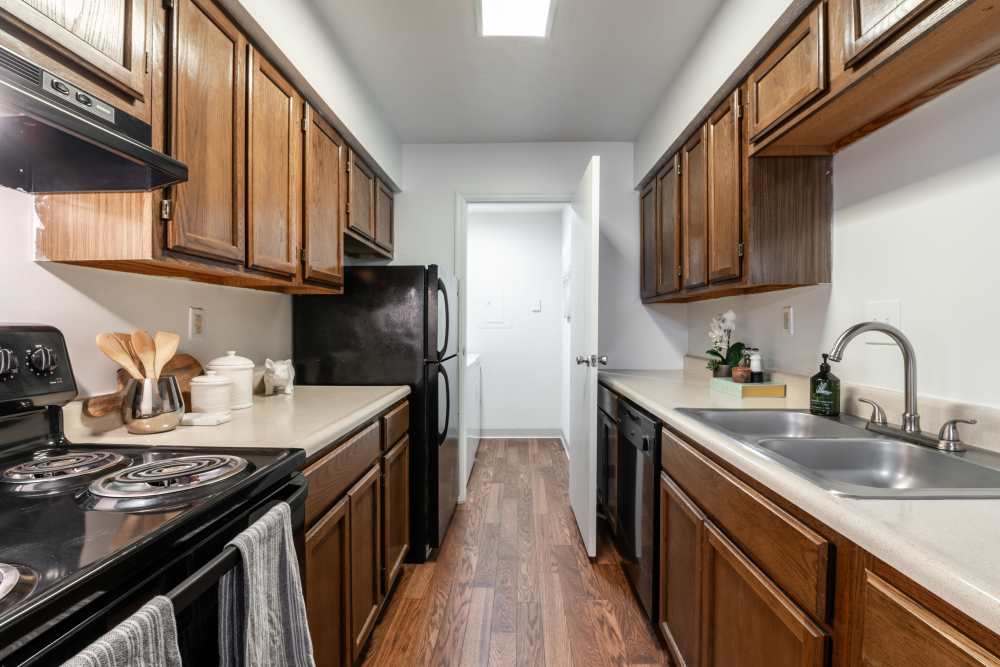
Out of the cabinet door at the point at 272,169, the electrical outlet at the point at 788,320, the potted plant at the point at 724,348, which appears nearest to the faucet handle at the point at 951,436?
Result: the electrical outlet at the point at 788,320

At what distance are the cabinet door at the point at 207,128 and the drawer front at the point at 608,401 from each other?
1.72m

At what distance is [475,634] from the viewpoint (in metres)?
1.79

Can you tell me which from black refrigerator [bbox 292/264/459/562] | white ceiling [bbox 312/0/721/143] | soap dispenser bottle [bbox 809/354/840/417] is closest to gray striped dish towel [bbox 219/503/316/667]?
black refrigerator [bbox 292/264/459/562]

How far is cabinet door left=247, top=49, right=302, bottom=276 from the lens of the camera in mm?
1456

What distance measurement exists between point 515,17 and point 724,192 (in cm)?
106

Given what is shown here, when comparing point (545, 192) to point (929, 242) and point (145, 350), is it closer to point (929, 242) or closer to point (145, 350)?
point (929, 242)

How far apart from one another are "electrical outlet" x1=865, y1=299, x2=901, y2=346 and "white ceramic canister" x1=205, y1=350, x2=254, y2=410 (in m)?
2.00

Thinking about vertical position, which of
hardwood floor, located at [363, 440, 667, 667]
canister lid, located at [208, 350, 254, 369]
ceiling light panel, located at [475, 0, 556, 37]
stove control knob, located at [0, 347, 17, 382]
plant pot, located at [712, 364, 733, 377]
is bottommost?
hardwood floor, located at [363, 440, 667, 667]

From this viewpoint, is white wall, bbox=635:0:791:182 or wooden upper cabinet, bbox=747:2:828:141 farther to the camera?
white wall, bbox=635:0:791:182

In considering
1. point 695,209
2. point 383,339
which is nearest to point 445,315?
point 383,339

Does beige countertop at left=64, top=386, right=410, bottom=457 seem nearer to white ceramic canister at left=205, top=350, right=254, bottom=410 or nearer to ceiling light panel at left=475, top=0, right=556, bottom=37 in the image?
white ceramic canister at left=205, top=350, right=254, bottom=410

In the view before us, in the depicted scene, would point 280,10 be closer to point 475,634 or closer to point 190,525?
point 190,525

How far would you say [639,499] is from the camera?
190cm

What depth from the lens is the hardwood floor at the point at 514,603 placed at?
5.53 feet
